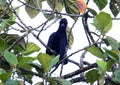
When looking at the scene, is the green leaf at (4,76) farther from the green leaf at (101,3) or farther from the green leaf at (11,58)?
the green leaf at (101,3)

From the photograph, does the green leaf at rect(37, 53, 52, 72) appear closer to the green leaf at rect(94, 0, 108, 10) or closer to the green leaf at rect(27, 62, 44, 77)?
the green leaf at rect(27, 62, 44, 77)

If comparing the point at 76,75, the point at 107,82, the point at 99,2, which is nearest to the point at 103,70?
the point at 107,82

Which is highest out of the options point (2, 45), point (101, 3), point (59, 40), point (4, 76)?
point (59, 40)

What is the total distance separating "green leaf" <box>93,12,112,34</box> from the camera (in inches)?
51.9

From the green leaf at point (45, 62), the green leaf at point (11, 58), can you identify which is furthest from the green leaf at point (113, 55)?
the green leaf at point (11, 58)

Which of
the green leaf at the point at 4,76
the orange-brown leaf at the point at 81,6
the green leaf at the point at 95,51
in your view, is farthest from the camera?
the orange-brown leaf at the point at 81,6

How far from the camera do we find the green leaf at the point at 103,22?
51.9 inches

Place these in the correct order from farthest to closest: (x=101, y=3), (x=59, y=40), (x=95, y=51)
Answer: (x=59, y=40) → (x=101, y=3) → (x=95, y=51)

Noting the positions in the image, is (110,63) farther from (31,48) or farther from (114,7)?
(114,7)

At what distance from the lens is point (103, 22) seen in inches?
52.9

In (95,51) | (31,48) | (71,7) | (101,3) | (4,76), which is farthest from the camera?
(71,7)

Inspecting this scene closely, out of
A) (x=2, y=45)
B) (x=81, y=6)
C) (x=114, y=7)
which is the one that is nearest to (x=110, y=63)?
(x=2, y=45)

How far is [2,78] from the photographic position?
120cm

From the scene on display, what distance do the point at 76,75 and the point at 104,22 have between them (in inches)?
10.7
